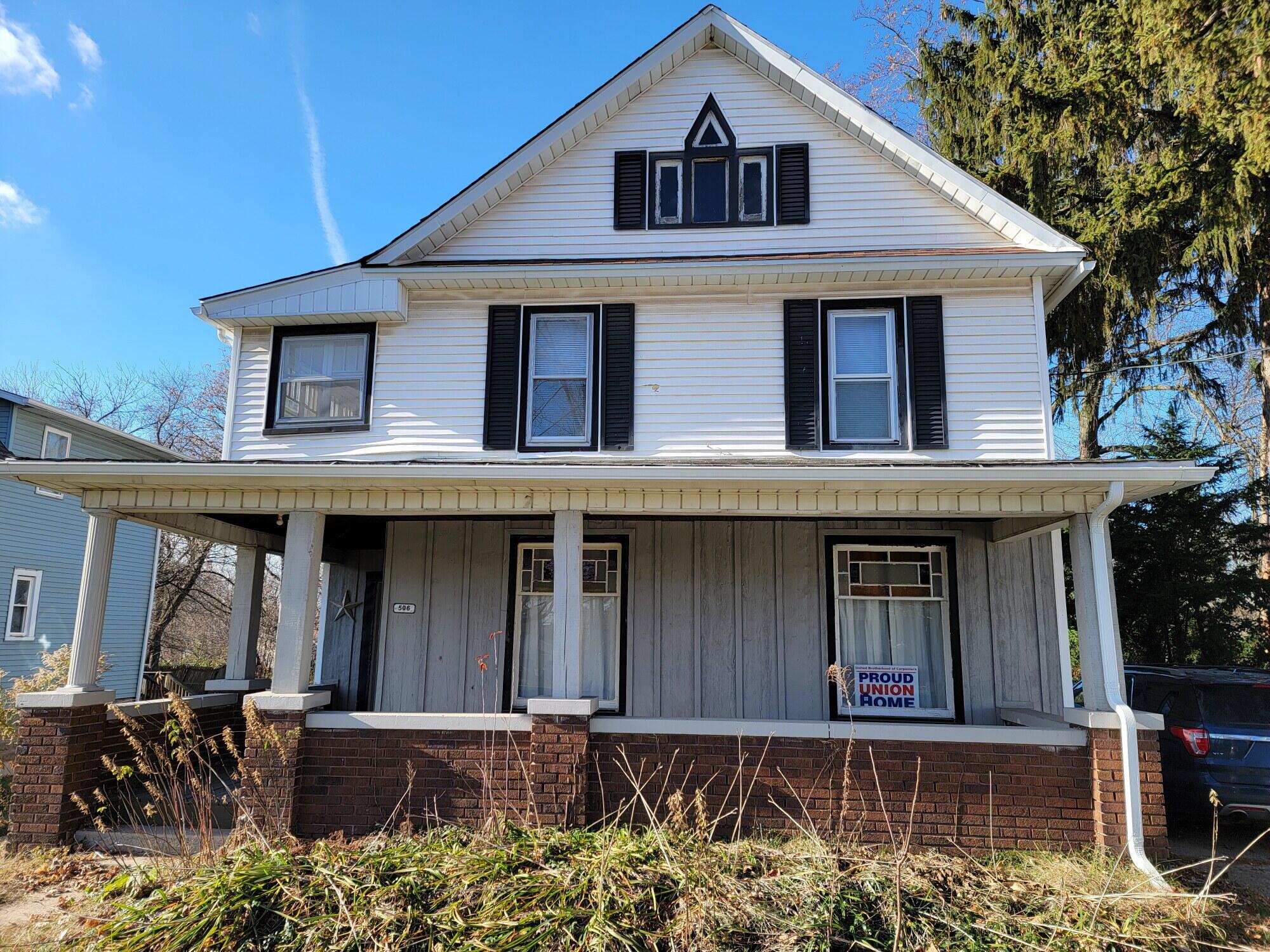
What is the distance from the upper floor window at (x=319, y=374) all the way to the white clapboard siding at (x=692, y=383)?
6.2 inches

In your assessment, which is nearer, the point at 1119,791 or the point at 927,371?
the point at 1119,791

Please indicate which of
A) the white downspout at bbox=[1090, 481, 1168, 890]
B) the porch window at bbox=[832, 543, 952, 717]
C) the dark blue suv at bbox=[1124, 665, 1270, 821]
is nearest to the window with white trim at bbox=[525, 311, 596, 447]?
the porch window at bbox=[832, 543, 952, 717]

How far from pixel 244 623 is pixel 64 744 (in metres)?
3.26

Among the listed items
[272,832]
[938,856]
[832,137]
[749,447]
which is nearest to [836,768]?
[938,856]

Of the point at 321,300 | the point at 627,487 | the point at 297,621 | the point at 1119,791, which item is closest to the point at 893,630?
the point at 1119,791

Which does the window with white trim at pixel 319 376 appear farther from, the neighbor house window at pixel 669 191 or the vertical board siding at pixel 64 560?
the vertical board siding at pixel 64 560

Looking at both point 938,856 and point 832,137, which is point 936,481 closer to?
point 938,856

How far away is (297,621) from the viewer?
7480 mm

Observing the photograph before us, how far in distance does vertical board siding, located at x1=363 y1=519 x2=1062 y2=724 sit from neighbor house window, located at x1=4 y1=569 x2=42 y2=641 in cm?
1101

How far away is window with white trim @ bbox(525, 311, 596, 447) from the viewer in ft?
29.9

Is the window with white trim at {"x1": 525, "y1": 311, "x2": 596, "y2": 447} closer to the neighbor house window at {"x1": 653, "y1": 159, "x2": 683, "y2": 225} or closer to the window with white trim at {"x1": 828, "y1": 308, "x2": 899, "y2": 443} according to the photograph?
the neighbor house window at {"x1": 653, "y1": 159, "x2": 683, "y2": 225}

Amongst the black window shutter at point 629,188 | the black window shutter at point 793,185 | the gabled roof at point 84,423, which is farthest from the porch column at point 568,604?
the gabled roof at point 84,423

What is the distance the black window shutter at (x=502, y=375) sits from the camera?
9070mm

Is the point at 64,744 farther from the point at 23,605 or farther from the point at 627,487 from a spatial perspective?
the point at 23,605
